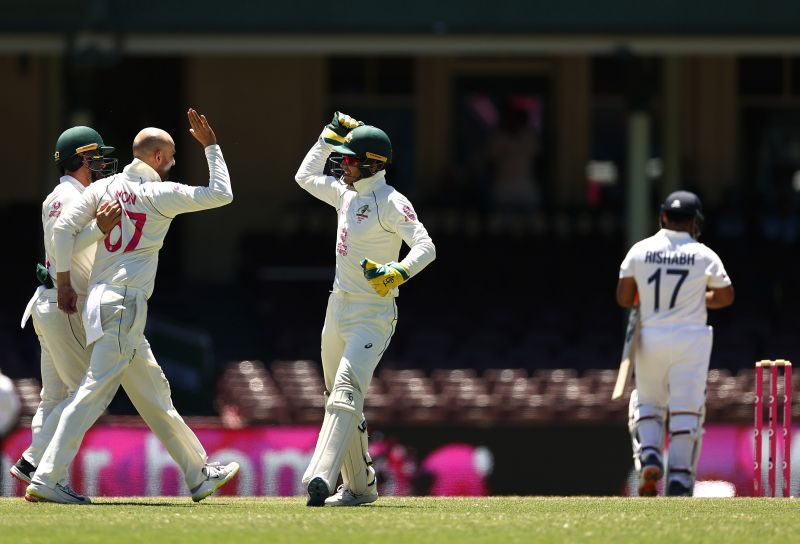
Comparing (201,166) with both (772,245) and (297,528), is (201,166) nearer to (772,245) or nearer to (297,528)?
(772,245)

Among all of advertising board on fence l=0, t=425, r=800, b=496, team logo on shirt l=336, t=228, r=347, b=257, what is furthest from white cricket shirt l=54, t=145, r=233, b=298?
advertising board on fence l=0, t=425, r=800, b=496

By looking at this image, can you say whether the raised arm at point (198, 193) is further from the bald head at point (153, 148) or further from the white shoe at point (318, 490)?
the white shoe at point (318, 490)

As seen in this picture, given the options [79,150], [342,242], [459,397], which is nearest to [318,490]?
[342,242]

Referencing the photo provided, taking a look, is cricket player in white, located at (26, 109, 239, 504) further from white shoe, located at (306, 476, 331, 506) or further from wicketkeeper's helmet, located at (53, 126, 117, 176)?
white shoe, located at (306, 476, 331, 506)

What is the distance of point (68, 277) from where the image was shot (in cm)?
806

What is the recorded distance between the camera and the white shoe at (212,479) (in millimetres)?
8422

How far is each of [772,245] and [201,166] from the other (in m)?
6.51

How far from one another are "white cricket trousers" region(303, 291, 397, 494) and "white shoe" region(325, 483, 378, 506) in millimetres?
28

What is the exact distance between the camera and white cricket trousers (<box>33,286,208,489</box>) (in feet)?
26.3

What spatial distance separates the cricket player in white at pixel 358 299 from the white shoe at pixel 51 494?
3.49 feet

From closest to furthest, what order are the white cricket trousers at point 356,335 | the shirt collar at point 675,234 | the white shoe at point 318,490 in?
1. the white shoe at point 318,490
2. the white cricket trousers at point 356,335
3. the shirt collar at point 675,234

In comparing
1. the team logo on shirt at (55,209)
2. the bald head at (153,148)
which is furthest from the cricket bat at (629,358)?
the team logo on shirt at (55,209)

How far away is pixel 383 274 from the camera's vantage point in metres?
7.87

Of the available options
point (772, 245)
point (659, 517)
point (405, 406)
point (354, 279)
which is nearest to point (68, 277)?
point (354, 279)
